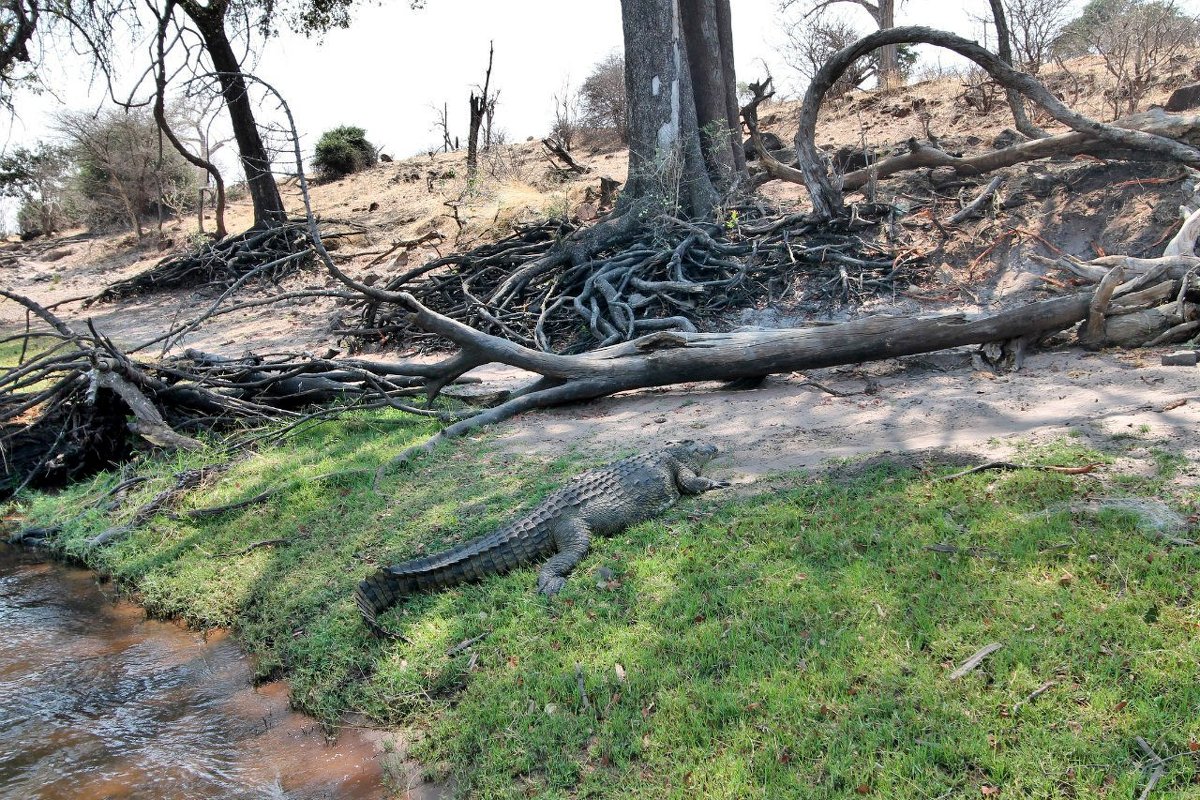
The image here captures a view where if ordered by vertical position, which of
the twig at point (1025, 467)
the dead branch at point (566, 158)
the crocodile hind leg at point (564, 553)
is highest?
the dead branch at point (566, 158)

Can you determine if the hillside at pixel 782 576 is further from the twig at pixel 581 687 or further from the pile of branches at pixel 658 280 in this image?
the pile of branches at pixel 658 280

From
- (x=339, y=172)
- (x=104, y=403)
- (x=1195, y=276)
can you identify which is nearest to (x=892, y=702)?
(x=1195, y=276)

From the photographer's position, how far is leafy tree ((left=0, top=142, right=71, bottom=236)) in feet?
82.6

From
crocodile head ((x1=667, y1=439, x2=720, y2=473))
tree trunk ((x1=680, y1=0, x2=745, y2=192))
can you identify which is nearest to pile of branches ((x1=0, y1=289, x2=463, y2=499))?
crocodile head ((x1=667, y1=439, x2=720, y2=473))

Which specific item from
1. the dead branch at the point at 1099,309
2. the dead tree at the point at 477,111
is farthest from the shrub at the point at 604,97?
the dead branch at the point at 1099,309

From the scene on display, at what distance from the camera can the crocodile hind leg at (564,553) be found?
450cm

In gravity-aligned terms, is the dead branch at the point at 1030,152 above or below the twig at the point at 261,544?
above

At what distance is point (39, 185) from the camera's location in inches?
1013

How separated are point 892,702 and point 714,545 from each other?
1468 mm

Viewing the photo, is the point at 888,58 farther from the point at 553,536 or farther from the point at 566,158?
the point at 553,536

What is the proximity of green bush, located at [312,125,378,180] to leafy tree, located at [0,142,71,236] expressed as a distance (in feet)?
27.7

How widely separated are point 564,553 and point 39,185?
28.2 m

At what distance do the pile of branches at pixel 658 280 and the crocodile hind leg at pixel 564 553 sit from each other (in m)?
3.86

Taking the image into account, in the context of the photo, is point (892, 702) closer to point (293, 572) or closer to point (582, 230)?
point (293, 572)
